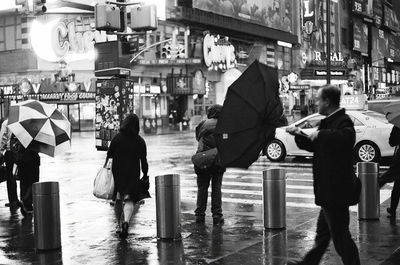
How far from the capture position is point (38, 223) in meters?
7.58

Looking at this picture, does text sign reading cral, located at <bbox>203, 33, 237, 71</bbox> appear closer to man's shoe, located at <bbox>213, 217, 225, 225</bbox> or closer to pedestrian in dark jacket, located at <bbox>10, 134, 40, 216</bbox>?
pedestrian in dark jacket, located at <bbox>10, 134, 40, 216</bbox>

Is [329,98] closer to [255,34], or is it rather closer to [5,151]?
[5,151]

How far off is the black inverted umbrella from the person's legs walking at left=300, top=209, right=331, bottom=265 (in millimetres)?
982

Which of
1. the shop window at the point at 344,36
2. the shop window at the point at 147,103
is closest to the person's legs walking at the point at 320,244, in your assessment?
the shop window at the point at 147,103

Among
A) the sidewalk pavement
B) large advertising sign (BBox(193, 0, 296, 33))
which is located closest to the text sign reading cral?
large advertising sign (BBox(193, 0, 296, 33))

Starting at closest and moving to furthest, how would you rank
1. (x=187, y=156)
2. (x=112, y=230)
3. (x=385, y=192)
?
(x=112, y=230) → (x=385, y=192) → (x=187, y=156)

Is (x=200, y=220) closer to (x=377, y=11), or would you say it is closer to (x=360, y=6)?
(x=360, y=6)

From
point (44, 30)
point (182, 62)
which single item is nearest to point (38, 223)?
point (44, 30)

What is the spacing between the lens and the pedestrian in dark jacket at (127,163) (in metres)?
8.33

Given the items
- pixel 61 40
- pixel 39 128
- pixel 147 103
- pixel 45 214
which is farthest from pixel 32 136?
pixel 147 103

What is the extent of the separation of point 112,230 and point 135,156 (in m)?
1.40

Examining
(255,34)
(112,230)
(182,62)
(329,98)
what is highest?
(255,34)

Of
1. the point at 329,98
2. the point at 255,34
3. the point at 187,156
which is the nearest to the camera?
the point at 329,98

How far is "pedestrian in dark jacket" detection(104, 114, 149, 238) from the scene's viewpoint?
8.33 metres
